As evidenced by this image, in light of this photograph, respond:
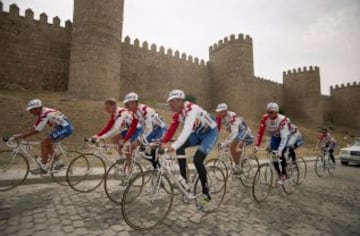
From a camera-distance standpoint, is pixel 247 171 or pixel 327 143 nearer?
pixel 247 171

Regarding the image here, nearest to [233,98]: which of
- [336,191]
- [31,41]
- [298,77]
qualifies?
[298,77]

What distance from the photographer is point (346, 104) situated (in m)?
51.9

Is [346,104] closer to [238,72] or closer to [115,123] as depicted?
[238,72]

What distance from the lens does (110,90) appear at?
73.2 feet

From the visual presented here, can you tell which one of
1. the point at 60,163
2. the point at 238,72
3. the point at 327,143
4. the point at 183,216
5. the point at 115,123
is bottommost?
the point at 183,216

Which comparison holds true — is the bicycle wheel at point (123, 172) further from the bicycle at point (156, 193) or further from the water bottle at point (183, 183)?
the water bottle at point (183, 183)

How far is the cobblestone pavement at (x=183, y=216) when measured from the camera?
362cm

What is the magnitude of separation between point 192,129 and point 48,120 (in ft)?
13.7

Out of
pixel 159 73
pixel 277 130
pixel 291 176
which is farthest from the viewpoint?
pixel 159 73

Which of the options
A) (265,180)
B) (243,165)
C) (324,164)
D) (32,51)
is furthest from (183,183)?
(32,51)

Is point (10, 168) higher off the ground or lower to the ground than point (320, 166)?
higher

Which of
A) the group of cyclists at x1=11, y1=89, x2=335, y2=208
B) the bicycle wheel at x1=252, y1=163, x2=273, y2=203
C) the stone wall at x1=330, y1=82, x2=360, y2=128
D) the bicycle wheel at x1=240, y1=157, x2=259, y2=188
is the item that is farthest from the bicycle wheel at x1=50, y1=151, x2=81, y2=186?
the stone wall at x1=330, y1=82, x2=360, y2=128

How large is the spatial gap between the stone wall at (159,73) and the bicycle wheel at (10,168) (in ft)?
78.3

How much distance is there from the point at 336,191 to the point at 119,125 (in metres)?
6.78
